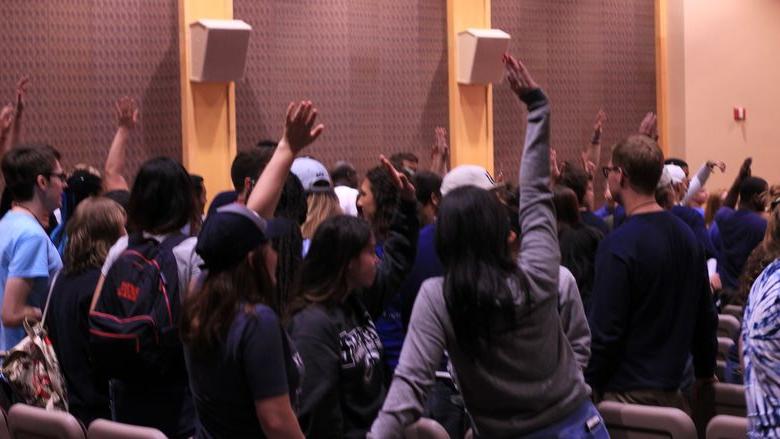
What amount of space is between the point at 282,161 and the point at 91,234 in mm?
1123

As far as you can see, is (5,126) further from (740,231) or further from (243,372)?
(740,231)

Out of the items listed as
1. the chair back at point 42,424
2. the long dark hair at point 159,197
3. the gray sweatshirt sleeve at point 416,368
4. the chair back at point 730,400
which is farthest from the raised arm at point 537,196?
the chair back at point 42,424

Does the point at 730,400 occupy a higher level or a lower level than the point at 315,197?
lower

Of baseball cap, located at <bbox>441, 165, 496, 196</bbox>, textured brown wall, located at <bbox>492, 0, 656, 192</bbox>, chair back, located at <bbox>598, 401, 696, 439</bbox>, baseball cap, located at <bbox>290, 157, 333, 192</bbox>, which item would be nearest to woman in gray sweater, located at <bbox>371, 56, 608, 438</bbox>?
chair back, located at <bbox>598, 401, 696, 439</bbox>

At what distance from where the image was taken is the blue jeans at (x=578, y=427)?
263cm

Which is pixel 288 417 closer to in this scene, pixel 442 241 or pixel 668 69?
pixel 442 241

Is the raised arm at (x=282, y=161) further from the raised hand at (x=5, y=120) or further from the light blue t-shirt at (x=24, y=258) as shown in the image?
the raised hand at (x=5, y=120)

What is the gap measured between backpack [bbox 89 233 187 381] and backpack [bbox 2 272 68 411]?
0.61 metres

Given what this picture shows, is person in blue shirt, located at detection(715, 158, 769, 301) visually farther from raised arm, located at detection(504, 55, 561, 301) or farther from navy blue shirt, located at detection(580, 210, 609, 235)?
raised arm, located at detection(504, 55, 561, 301)

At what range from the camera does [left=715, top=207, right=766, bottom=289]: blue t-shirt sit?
6.82 m

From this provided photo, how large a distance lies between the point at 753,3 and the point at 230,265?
1062 cm

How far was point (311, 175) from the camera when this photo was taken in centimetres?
443

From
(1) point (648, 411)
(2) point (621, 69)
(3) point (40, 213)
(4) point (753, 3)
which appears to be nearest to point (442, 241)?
(1) point (648, 411)

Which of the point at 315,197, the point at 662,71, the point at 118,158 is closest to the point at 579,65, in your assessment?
the point at 662,71
